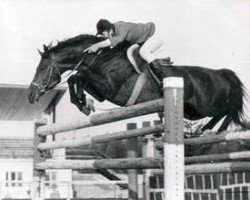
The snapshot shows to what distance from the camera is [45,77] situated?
561 centimetres

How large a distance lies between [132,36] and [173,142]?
2.82 m

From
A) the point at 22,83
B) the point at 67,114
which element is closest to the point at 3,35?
the point at 22,83

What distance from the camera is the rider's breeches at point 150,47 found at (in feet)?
17.9

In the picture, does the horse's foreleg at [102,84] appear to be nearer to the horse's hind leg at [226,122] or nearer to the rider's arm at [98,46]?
the rider's arm at [98,46]

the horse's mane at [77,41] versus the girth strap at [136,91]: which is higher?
the horse's mane at [77,41]

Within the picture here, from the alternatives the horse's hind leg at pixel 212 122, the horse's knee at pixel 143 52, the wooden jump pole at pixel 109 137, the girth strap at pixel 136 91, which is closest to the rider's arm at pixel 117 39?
the horse's knee at pixel 143 52

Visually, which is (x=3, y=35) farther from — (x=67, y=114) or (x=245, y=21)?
(x=245, y=21)

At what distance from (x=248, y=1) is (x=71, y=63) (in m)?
1.92

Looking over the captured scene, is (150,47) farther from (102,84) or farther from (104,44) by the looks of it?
(102,84)

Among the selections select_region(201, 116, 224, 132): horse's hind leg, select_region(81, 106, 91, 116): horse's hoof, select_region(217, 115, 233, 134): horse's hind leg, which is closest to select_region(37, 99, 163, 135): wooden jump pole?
select_region(81, 106, 91, 116): horse's hoof

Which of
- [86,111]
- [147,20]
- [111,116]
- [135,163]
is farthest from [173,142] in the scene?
[147,20]

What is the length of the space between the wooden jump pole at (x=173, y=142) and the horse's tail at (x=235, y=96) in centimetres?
338

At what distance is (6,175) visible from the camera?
16781 millimetres

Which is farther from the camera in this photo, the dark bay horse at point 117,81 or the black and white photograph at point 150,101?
the dark bay horse at point 117,81
